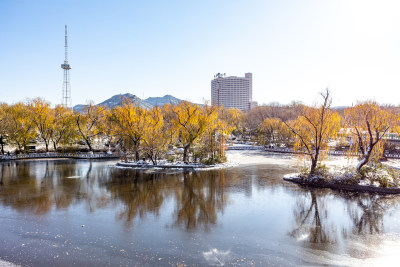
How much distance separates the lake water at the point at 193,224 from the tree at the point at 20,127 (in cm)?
1757

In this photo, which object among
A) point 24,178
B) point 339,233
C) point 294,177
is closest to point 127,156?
point 24,178

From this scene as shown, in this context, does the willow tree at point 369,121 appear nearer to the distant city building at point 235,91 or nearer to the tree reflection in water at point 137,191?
the tree reflection in water at point 137,191

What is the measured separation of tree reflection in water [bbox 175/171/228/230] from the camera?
37.2ft

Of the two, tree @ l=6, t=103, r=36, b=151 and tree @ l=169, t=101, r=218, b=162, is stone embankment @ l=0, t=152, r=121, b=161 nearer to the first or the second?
tree @ l=6, t=103, r=36, b=151

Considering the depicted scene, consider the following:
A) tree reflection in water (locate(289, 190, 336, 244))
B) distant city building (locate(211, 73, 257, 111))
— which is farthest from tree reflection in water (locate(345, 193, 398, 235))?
distant city building (locate(211, 73, 257, 111))

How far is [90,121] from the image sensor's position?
3791 centimetres

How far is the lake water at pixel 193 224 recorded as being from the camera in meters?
8.33

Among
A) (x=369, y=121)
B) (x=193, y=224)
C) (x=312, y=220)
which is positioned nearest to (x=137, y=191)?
(x=193, y=224)

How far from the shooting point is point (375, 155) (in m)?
20.1

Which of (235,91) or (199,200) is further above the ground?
(235,91)

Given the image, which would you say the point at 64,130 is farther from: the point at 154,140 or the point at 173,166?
the point at 173,166

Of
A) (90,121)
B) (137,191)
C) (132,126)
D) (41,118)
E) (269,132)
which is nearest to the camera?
(137,191)

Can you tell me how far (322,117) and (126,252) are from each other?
53.7 feet

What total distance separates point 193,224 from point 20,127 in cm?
3412
